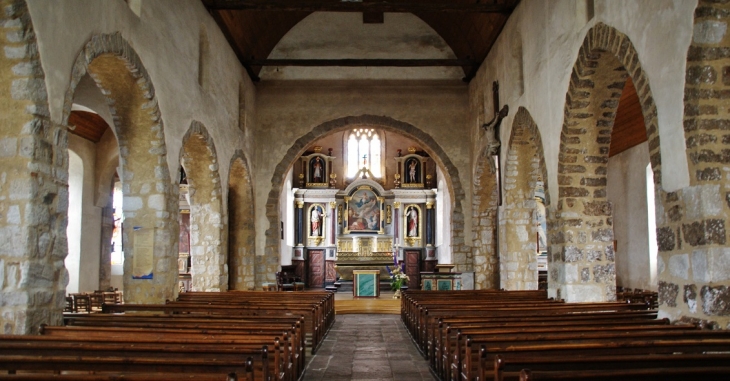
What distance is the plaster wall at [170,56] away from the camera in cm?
639

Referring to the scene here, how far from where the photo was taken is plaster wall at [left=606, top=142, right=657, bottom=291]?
16.1 metres

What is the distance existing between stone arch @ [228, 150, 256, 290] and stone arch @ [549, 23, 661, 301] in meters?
8.91

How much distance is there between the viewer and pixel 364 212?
2636 centimetres

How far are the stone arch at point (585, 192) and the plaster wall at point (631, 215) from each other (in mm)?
6946

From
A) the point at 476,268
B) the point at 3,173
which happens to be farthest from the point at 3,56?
the point at 476,268

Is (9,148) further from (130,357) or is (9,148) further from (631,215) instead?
(631,215)

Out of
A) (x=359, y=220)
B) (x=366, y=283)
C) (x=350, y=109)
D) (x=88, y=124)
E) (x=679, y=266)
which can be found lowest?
(x=366, y=283)

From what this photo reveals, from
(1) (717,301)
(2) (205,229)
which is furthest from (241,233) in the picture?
(1) (717,301)

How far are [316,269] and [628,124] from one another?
1438cm

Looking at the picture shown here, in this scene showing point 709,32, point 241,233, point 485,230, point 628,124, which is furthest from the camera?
point 485,230

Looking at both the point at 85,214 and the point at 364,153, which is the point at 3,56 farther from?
the point at 364,153

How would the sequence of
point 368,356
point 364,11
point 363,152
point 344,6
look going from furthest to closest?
point 363,152 < point 364,11 < point 344,6 < point 368,356

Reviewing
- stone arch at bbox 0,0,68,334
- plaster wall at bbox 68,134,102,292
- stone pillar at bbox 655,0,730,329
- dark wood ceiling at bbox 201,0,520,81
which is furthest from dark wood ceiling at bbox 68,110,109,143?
stone pillar at bbox 655,0,730,329

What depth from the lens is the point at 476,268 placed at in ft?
54.6
